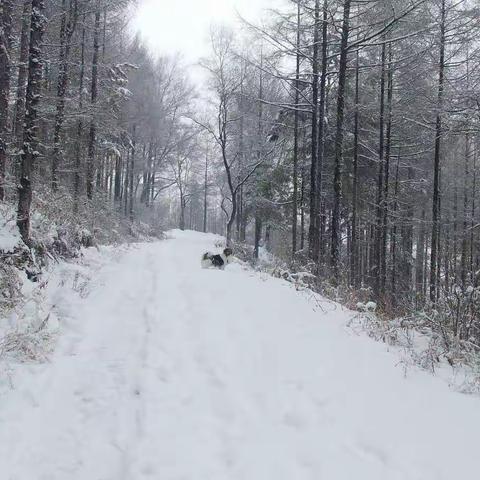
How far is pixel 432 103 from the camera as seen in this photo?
38.5 feet

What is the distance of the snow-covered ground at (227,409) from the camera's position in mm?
2629

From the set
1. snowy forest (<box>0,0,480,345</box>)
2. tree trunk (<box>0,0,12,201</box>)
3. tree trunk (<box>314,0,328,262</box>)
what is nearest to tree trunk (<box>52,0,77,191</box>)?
snowy forest (<box>0,0,480,345</box>)

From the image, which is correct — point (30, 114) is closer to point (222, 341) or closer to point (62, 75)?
point (222, 341)

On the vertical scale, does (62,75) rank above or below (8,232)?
above

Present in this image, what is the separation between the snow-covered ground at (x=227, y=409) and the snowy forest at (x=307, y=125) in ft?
7.47

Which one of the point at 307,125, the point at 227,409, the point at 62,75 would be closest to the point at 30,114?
the point at 227,409

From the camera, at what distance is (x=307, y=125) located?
16.3 metres

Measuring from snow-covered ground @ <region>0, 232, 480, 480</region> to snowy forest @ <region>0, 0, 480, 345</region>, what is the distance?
2.28m

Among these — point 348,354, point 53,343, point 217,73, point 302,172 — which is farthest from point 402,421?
point 217,73

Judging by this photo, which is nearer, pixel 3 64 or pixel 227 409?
pixel 227 409

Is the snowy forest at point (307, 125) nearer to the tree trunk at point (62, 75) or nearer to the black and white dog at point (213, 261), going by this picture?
the tree trunk at point (62, 75)

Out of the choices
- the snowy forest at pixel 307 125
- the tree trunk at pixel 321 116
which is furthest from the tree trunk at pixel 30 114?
the tree trunk at pixel 321 116

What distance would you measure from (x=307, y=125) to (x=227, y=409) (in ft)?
47.6

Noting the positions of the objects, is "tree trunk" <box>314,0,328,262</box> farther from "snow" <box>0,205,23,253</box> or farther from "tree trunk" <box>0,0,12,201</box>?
"snow" <box>0,205,23,253</box>
